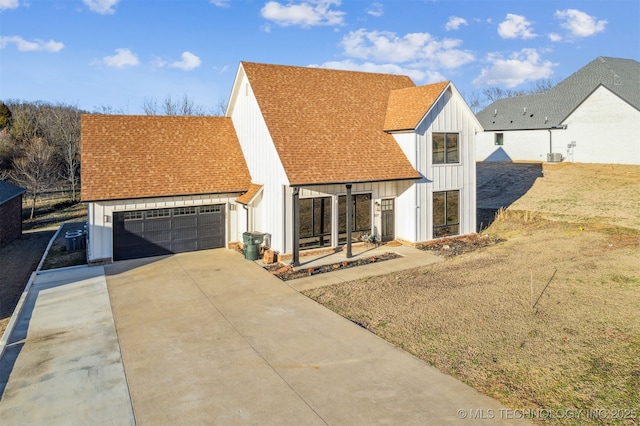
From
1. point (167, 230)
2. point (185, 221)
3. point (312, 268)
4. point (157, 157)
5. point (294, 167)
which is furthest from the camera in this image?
point (157, 157)

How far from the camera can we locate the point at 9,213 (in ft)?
80.1

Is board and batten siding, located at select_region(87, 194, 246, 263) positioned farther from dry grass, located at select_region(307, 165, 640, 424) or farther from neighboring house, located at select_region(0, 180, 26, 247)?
neighboring house, located at select_region(0, 180, 26, 247)

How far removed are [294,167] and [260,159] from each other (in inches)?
107

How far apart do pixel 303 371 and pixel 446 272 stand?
8.35m

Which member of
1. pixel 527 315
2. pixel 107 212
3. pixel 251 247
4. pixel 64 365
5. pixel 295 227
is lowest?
pixel 64 365

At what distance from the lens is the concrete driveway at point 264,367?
7402mm

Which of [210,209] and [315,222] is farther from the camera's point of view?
[210,209]

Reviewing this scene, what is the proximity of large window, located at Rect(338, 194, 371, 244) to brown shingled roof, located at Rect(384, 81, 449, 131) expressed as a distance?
12.1ft

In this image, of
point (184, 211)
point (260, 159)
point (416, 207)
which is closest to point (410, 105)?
point (416, 207)

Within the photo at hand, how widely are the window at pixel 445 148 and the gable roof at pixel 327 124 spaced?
167 centimetres

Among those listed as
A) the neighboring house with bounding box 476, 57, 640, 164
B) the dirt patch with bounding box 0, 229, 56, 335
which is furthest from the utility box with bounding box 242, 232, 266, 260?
the neighboring house with bounding box 476, 57, 640, 164

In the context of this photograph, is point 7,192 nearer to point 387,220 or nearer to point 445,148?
point 387,220

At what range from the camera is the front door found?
20156mm

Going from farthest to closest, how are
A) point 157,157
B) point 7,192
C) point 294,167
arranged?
1. point 7,192
2. point 157,157
3. point 294,167
